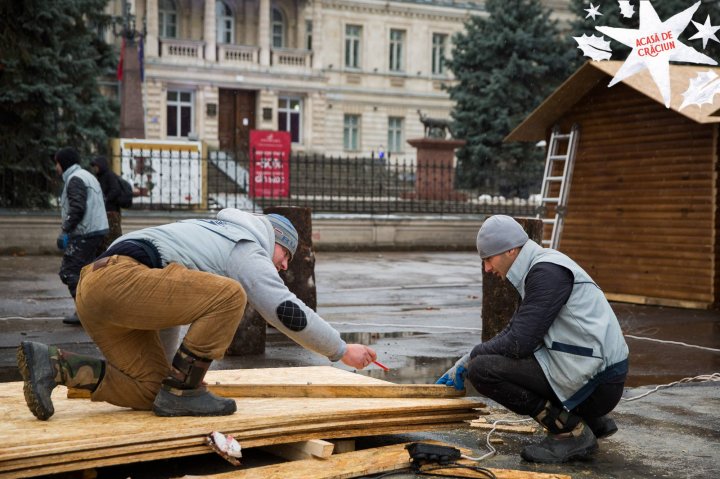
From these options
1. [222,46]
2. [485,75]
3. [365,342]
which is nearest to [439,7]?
[222,46]

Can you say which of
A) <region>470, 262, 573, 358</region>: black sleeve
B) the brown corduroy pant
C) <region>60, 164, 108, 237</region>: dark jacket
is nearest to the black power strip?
<region>470, 262, 573, 358</region>: black sleeve

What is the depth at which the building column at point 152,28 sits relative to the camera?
47.3m

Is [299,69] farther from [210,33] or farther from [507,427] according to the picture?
[507,427]

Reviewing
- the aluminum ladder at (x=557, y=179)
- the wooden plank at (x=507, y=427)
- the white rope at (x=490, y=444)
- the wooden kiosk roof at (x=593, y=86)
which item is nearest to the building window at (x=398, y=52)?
the wooden kiosk roof at (x=593, y=86)

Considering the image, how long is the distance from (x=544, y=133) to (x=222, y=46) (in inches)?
1429

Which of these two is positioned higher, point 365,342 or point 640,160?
point 640,160

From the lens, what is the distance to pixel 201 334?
475 cm

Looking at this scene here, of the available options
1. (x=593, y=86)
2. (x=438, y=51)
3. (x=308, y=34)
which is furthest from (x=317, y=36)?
(x=593, y=86)

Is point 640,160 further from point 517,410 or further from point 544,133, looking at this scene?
point 517,410

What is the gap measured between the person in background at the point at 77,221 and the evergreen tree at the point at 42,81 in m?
11.7

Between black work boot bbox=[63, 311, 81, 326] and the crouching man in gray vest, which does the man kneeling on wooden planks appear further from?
black work boot bbox=[63, 311, 81, 326]

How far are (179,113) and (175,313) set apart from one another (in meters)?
45.2

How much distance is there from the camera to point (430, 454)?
479 cm

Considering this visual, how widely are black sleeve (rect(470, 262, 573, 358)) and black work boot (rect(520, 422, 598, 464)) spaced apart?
49 centimetres
